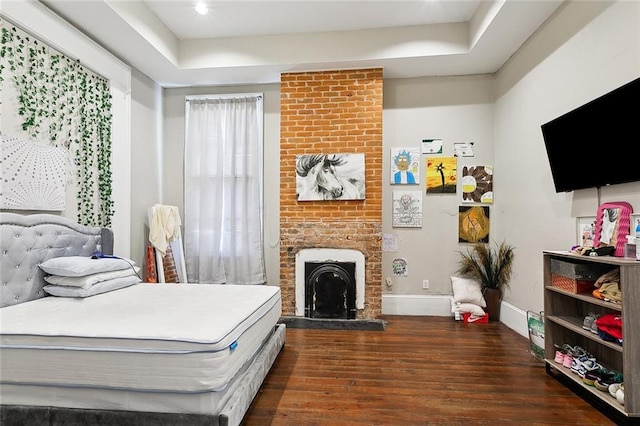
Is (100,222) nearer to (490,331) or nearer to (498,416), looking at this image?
(498,416)

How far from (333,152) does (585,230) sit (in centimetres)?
260

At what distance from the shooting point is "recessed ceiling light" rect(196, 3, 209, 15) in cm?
337

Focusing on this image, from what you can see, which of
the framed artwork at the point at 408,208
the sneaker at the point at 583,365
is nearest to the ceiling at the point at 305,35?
the framed artwork at the point at 408,208

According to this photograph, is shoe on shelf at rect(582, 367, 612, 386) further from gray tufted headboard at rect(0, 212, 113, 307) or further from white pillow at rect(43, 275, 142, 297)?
gray tufted headboard at rect(0, 212, 113, 307)

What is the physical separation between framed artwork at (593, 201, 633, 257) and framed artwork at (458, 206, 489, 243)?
1.82 metres

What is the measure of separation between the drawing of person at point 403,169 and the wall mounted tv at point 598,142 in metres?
1.66

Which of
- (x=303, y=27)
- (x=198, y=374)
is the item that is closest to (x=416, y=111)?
(x=303, y=27)

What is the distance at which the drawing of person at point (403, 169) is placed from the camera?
428cm

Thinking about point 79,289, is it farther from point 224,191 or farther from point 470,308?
point 470,308

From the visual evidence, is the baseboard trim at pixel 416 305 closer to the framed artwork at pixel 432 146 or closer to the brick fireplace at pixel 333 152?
the brick fireplace at pixel 333 152

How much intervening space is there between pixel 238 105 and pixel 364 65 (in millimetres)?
1773

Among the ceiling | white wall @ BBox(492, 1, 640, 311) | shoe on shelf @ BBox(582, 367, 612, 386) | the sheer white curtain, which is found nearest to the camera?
shoe on shelf @ BBox(582, 367, 612, 386)

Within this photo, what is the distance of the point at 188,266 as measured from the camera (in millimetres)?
4484

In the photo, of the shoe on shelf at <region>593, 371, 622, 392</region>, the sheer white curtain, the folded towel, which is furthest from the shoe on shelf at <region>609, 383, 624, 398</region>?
the folded towel
